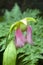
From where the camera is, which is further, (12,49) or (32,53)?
(32,53)

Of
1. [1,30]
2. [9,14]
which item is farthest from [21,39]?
[9,14]

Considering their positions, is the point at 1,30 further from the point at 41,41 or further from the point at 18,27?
the point at 18,27

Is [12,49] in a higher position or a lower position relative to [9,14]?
lower

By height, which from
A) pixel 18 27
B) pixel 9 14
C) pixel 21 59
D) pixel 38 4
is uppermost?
pixel 38 4

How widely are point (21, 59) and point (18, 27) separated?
0.26 meters

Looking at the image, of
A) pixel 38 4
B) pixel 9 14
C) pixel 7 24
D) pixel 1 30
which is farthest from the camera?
pixel 38 4

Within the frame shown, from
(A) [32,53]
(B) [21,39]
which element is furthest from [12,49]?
(A) [32,53]

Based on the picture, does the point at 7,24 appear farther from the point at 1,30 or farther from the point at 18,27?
the point at 18,27

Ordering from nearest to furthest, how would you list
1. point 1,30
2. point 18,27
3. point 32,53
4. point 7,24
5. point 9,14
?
point 18,27 < point 32,53 < point 1,30 < point 7,24 < point 9,14

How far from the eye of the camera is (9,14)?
1636 mm

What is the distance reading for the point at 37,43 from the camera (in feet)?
3.59

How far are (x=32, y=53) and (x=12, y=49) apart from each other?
0.57ft

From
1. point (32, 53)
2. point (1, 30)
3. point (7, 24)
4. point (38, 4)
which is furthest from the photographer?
point (38, 4)

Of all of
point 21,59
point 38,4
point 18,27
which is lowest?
point 21,59
